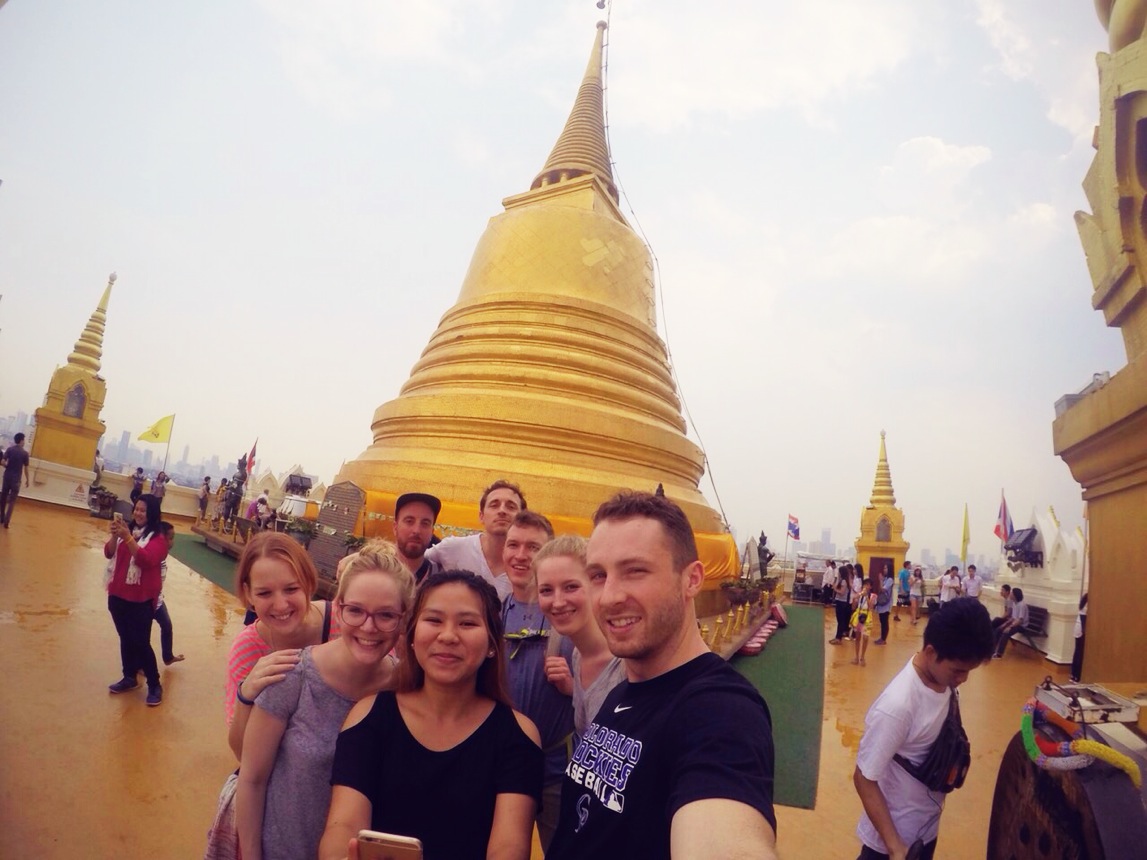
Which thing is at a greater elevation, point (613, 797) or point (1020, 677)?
point (613, 797)

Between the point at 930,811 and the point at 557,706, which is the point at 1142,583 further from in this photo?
the point at 557,706

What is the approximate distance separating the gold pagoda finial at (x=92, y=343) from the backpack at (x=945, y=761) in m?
21.6

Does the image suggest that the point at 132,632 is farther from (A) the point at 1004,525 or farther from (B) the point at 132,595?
(A) the point at 1004,525

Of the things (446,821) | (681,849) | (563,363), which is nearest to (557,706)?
(446,821)

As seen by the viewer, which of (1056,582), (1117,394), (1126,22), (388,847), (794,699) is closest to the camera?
(388,847)

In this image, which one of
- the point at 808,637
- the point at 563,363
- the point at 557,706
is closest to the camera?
the point at 557,706

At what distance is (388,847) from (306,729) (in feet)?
2.75

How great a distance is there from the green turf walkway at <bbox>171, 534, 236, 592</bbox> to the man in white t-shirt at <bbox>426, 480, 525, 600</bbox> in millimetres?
7257

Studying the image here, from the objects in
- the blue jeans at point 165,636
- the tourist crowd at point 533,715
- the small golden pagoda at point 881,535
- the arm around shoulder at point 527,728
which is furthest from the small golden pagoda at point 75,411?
the small golden pagoda at point 881,535

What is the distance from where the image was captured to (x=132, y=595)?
480 cm

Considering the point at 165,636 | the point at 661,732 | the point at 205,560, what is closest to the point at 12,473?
the point at 205,560

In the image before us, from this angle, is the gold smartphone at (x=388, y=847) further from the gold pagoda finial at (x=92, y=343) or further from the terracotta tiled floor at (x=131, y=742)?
the gold pagoda finial at (x=92, y=343)

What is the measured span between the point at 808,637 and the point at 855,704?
4.63m

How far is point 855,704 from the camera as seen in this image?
6.70 meters
